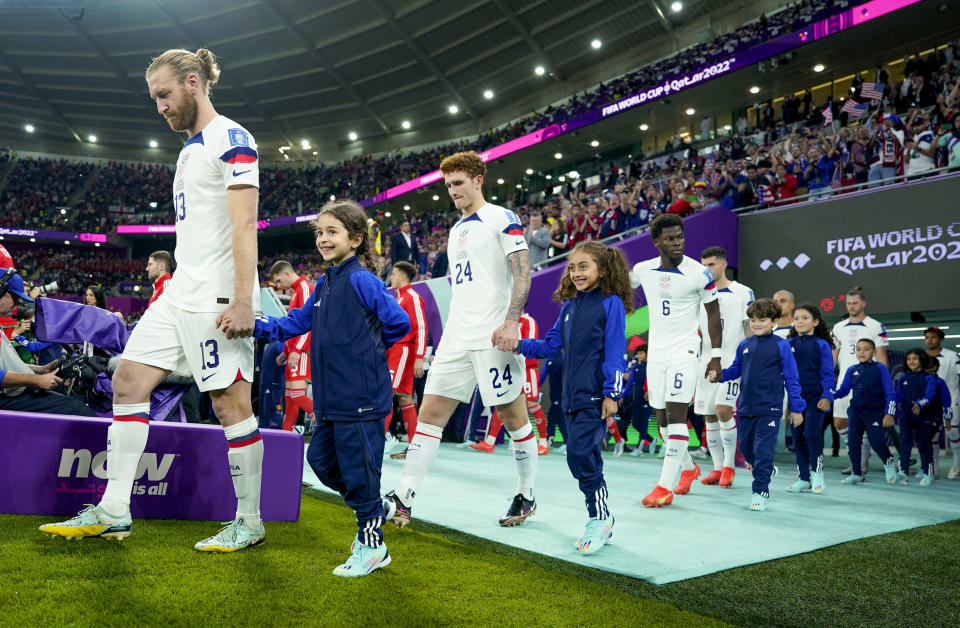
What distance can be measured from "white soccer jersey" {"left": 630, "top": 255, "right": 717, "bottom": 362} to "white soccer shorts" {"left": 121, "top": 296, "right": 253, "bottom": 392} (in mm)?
3195

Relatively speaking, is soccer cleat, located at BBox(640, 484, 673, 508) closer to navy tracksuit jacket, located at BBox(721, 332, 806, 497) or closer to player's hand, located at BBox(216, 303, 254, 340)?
navy tracksuit jacket, located at BBox(721, 332, 806, 497)

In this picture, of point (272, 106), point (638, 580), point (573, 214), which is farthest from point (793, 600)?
point (272, 106)

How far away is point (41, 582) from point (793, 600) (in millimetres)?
2549

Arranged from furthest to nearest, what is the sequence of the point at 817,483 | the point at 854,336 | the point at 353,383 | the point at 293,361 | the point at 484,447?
the point at 484,447
the point at 854,336
the point at 293,361
the point at 817,483
the point at 353,383

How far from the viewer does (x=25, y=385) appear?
3658mm

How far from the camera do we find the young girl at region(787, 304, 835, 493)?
564 cm

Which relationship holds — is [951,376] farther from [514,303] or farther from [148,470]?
[148,470]

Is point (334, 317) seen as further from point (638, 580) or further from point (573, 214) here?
point (573, 214)

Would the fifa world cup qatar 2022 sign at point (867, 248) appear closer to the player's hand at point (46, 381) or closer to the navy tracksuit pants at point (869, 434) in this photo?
the navy tracksuit pants at point (869, 434)

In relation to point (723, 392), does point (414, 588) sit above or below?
below

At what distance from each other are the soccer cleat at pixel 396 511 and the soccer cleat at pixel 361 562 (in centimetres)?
82

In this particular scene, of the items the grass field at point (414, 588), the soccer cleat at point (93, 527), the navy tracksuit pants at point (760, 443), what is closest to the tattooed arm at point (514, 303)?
the grass field at point (414, 588)

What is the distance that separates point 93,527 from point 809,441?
527cm

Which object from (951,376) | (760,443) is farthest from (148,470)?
(951,376)
